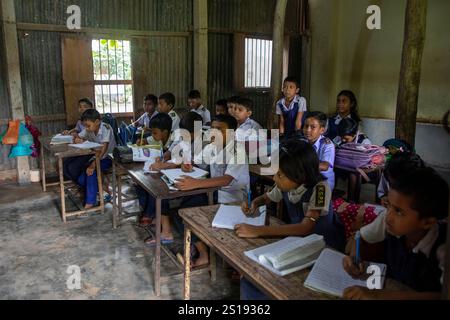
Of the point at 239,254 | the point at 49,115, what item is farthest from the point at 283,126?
the point at 239,254

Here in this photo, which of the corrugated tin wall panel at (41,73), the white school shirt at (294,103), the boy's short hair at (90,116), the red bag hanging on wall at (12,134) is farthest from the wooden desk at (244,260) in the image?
the corrugated tin wall panel at (41,73)

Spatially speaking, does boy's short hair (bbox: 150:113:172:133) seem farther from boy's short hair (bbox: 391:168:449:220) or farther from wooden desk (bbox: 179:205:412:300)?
boy's short hair (bbox: 391:168:449:220)

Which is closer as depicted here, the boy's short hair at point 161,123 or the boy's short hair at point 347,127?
the boy's short hair at point 161,123

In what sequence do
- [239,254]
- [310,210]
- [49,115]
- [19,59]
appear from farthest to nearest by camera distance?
1. [49,115]
2. [19,59]
3. [310,210]
4. [239,254]

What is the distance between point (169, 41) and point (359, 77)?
330cm

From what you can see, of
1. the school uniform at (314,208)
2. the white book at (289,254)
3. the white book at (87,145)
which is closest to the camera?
the white book at (289,254)

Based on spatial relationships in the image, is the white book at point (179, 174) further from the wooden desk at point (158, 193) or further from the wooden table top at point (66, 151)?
the wooden table top at point (66, 151)

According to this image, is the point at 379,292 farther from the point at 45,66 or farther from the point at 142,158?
the point at 45,66

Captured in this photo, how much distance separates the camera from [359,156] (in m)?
3.96

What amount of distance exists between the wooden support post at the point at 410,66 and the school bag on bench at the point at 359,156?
2.00 feet

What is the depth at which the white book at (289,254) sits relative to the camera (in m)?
1.52

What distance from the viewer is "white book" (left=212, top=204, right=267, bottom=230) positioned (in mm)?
1946

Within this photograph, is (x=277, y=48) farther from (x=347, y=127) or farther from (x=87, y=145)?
(x=87, y=145)

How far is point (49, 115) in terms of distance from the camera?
555 cm
